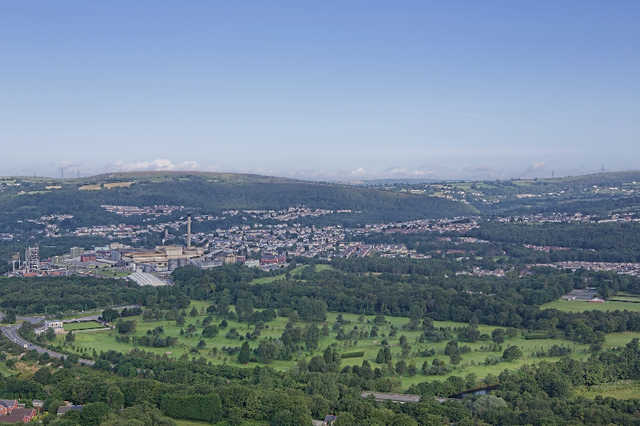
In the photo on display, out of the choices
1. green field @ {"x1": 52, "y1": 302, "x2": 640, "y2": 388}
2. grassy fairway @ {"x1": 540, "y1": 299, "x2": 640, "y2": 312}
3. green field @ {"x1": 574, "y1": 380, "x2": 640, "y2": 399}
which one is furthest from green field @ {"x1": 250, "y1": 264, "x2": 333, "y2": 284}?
green field @ {"x1": 574, "y1": 380, "x2": 640, "y2": 399}

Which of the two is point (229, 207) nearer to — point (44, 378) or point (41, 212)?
point (41, 212)

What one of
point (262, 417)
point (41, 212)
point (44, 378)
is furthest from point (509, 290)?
point (41, 212)

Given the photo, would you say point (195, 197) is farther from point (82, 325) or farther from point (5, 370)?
point (5, 370)

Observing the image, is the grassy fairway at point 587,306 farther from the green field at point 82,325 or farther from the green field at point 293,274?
the green field at point 82,325

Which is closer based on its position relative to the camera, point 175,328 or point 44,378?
point 44,378

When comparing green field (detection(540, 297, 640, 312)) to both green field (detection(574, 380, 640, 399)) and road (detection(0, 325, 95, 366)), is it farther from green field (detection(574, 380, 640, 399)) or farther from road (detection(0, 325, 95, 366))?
road (detection(0, 325, 95, 366))
